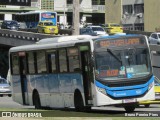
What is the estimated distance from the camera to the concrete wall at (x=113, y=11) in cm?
10081

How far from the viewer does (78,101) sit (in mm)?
23031

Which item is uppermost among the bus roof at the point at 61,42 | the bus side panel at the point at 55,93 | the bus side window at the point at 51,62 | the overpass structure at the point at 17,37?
the bus roof at the point at 61,42

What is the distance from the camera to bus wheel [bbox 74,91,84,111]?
74.8 feet

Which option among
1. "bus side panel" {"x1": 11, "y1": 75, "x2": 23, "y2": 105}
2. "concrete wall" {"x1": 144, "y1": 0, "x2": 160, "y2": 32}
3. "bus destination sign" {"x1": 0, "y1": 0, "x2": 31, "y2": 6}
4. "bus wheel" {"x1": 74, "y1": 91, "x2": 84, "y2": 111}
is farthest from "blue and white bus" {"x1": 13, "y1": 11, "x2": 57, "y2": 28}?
"bus wheel" {"x1": 74, "y1": 91, "x2": 84, "y2": 111}

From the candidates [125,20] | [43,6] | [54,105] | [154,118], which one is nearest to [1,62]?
[125,20]

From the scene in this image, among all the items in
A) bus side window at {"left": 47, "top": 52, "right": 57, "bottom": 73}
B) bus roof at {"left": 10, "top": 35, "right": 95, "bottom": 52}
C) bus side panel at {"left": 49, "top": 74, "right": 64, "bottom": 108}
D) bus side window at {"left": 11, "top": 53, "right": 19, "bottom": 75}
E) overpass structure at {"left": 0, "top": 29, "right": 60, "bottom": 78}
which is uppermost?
bus roof at {"left": 10, "top": 35, "right": 95, "bottom": 52}

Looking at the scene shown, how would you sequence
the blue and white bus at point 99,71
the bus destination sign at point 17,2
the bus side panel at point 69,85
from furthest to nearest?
the bus destination sign at point 17,2
the bus side panel at point 69,85
the blue and white bus at point 99,71

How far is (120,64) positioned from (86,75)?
1.43m

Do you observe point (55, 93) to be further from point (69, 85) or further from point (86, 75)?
point (86, 75)

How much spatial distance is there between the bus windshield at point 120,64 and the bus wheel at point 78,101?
1.60m

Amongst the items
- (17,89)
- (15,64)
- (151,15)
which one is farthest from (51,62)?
(151,15)

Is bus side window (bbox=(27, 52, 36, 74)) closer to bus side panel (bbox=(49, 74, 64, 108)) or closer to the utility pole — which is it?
bus side panel (bbox=(49, 74, 64, 108))

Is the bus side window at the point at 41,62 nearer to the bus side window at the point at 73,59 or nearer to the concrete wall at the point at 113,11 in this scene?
the bus side window at the point at 73,59

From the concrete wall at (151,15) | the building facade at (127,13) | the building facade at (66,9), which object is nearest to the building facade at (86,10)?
the building facade at (66,9)
